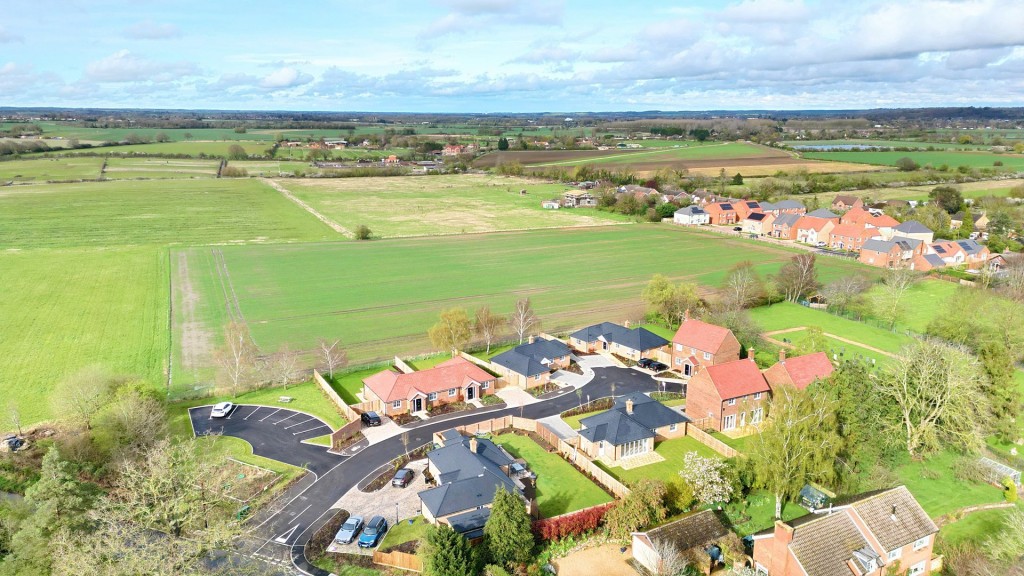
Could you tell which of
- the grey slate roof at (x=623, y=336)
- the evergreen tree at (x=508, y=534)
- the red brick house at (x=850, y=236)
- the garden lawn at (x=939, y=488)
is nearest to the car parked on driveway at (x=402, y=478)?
the evergreen tree at (x=508, y=534)

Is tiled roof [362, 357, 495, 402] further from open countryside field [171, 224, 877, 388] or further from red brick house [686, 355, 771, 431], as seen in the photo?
red brick house [686, 355, 771, 431]

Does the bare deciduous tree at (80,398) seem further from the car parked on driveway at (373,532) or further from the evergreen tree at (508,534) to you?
the evergreen tree at (508,534)

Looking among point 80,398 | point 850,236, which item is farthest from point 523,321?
point 850,236

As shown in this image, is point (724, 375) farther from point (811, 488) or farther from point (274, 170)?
point (274, 170)

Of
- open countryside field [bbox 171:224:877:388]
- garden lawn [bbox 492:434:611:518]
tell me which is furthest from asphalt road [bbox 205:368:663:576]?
open countryside field [bbox 171:224:877:388]

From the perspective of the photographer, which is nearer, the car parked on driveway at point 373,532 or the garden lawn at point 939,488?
the car parked on driveway at point 373,532

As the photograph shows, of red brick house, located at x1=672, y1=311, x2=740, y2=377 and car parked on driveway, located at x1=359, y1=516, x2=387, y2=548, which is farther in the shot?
red brick house, located at x1=672, y1=311, x2=740, y2=377

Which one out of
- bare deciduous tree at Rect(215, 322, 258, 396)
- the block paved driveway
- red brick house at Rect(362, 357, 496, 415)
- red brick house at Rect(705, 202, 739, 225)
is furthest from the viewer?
red brick house at Rect(705, 202, 739, 225)
